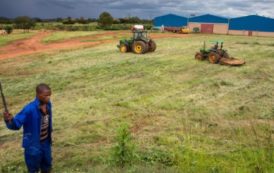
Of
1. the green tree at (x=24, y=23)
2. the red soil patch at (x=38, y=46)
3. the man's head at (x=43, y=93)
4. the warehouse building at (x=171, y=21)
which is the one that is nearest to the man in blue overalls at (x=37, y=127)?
the man's head at (x=43, y=93)

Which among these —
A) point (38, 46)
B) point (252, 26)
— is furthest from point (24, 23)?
point (252, 26)

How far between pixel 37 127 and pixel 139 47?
16.2m

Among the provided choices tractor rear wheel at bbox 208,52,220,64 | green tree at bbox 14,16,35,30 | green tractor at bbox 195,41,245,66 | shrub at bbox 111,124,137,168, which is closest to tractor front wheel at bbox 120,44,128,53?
green tractor at bbox 195,41,245,66

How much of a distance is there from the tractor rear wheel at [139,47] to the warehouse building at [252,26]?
109 ft

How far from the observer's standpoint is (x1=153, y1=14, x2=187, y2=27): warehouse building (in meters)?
58.4

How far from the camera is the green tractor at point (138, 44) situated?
20597 millimetres

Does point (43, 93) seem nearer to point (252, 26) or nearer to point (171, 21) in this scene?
point (252, 26)

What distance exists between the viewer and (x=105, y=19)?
5547cm

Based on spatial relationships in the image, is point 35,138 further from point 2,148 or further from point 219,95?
point 219,95

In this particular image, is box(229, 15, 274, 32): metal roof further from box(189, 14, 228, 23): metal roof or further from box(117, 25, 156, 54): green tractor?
box(117, 25, 156, 54): green tractor

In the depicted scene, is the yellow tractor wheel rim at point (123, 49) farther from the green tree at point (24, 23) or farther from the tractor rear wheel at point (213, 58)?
the green tree at point (24, 23)

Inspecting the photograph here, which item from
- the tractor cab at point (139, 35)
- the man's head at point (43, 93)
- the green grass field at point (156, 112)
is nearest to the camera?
the man's head at point (43, 93)

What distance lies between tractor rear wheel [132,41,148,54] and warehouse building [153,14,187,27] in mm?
38687

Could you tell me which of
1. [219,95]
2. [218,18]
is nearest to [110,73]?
[219,95]
